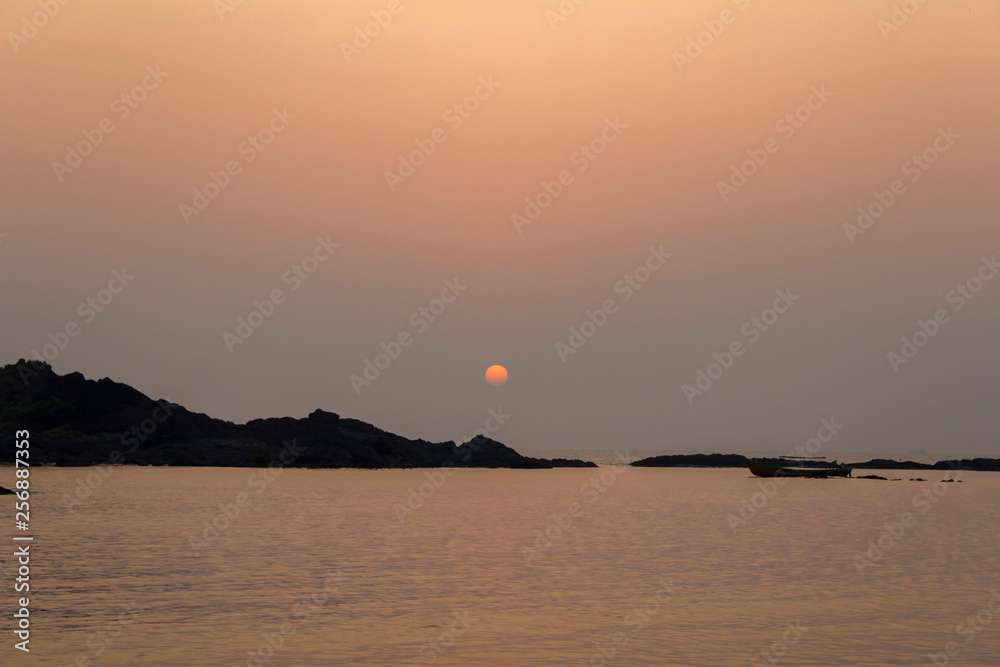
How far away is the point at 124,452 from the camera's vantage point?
16138cm

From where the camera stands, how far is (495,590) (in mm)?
31938

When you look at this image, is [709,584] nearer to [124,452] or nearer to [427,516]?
[427,516]

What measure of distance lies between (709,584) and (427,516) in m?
34.0

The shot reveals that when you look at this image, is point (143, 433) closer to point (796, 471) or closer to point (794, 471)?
point (794, 471)

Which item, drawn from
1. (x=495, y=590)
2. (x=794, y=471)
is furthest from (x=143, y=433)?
(x=495, y=590)

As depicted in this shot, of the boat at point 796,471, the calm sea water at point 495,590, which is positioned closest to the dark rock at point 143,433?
the boat at point 796,471

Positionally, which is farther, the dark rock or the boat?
the boat

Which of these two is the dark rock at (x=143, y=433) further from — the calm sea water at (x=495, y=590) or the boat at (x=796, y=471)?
the calm sea water at (x=495, y=590)

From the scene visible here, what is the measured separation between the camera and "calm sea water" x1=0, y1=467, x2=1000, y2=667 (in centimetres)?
2292

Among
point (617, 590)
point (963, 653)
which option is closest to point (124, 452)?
point (617, 590)

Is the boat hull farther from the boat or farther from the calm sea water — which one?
the calm sea water

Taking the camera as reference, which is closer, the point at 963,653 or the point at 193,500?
the point at 963,653

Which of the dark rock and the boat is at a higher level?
the boat

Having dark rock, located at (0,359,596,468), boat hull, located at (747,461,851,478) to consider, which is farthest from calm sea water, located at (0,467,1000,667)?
dark rock, located at (0,359,596,468)
